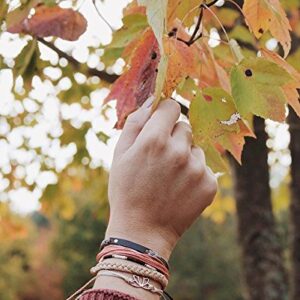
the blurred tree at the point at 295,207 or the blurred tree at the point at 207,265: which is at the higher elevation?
the blurred tree at the point at 295,207

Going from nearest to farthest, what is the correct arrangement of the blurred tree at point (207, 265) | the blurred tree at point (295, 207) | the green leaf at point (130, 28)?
1. the green leaf at point (130, 28)
2. the blurred tree at point (295, 207)
3. the blurred tree at point (207, 265)

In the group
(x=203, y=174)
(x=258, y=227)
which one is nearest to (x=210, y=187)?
(x=203, y=174)

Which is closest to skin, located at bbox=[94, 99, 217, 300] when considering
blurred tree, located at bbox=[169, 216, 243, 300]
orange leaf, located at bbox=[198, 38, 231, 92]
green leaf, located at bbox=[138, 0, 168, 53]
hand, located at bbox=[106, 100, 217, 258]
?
hand, located at bbox=[106, 100, 217, 258]

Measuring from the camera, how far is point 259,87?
0.76m

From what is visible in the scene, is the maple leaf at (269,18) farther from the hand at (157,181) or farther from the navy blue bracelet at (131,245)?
the navy blue bracelet at (131,245)

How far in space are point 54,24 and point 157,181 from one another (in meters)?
0.50

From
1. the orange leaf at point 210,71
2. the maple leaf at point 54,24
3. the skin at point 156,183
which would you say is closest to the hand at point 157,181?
the skin at point 156,183

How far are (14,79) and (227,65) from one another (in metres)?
0.38

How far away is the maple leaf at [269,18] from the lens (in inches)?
30.1

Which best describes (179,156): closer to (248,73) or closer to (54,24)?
(248,73)

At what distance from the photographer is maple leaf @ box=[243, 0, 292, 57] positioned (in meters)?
0.76

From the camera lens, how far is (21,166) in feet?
10.5

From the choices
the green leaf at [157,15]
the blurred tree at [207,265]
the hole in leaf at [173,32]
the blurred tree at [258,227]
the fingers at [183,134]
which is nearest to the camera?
the green leaf at [157,15]

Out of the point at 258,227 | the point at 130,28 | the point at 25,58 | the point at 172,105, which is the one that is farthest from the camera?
the point at 258,227
